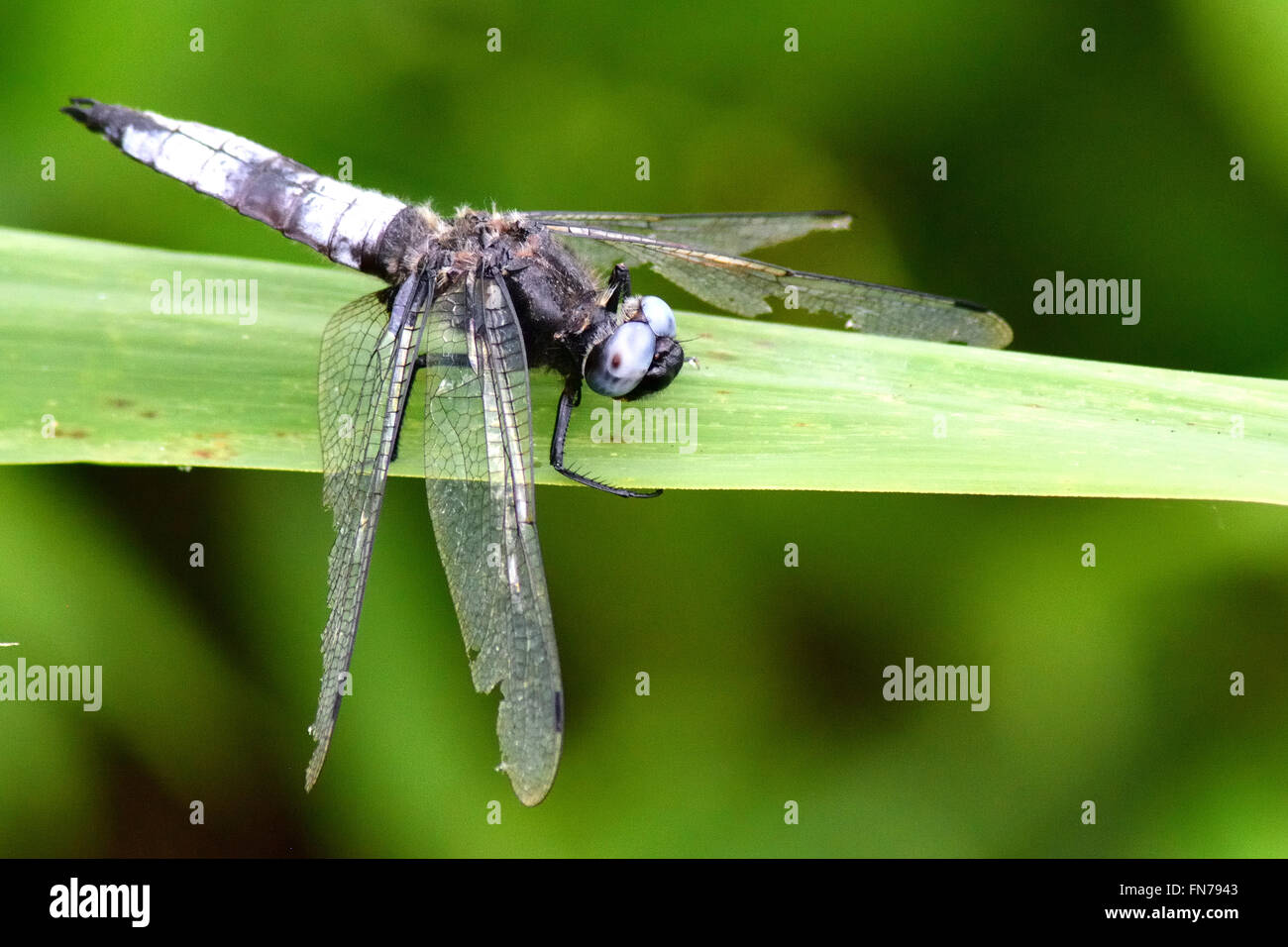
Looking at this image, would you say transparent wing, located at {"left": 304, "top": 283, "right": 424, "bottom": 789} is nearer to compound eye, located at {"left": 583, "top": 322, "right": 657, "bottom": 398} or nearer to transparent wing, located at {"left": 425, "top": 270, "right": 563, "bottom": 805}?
transparent wing, located at {"left": 425, "top": 270, "right": 563, "bottom": 805}

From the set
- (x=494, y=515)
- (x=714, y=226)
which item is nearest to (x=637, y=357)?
(x=494, y=515)

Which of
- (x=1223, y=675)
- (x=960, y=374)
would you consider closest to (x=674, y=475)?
(x=960, y=374)

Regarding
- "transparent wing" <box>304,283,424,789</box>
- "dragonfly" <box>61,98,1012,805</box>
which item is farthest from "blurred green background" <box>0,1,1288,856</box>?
"transparent wing" <box>304,283,424,789</box>

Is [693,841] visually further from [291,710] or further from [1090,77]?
[1090,77]

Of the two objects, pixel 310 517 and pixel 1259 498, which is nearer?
pixel 1259 498

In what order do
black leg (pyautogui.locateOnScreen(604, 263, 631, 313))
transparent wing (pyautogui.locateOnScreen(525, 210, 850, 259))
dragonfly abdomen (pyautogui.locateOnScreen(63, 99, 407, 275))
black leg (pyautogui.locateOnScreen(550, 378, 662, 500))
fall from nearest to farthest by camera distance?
black leg (pyautogui.locateOnScreen(550, 378, 662, 500)) < dragonfly abdomen (pyautogui.locateOnScreen(63, 99, 407, 275)) < black leg (pyautogui.locateOnScreen(604, 263, 631, 313)) < transparent wing (pyautogui.locateOnScreen(525, 210, 850, 259))

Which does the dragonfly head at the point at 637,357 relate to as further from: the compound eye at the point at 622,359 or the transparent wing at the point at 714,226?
the transparent wing at the point at 714,226
